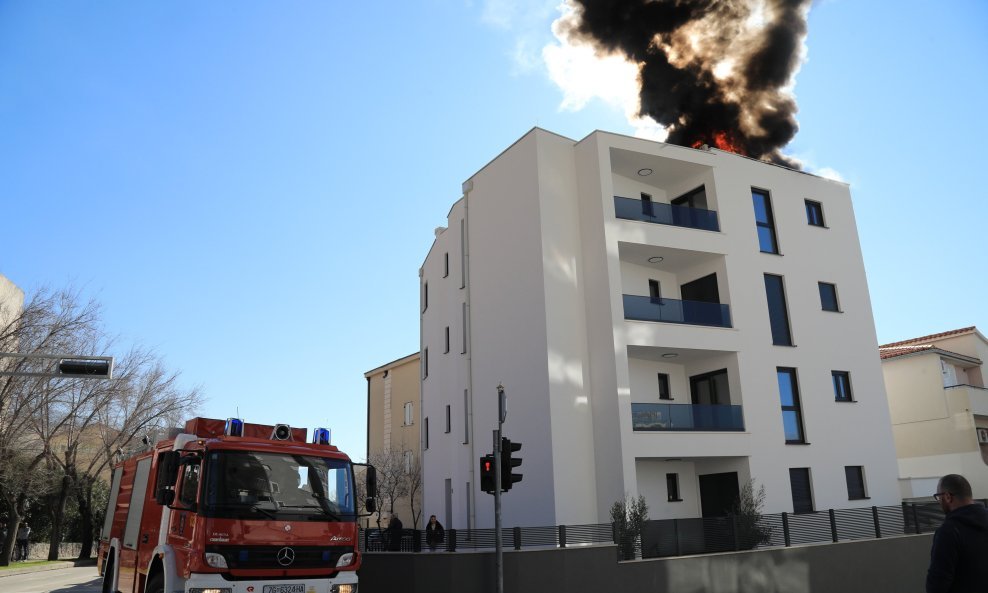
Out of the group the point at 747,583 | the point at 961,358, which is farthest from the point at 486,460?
the point at 961,358

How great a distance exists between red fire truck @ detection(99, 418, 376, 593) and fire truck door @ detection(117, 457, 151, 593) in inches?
22.5

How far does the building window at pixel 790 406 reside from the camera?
21.7 metres

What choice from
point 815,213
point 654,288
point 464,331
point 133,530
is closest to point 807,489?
point 654,288

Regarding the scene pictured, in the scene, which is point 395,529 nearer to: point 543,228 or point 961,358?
point 543,228

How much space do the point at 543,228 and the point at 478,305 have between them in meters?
4.19

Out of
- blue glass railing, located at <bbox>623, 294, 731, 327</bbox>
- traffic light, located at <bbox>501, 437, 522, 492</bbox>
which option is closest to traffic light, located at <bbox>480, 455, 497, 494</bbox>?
traffic light, located at <bbox>501, 437, 522, 492</bbox>

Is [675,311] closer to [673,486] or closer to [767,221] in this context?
[673,486]

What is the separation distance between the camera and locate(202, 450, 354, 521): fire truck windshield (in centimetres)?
898

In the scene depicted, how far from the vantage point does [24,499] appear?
1294 inches

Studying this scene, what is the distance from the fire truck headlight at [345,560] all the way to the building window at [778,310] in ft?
55.6

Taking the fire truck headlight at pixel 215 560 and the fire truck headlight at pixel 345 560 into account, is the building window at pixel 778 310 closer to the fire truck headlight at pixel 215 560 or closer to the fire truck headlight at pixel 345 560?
the fire truck headlight at pixel 345 560

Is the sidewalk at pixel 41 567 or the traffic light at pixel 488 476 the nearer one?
the traffic light at pixel 488 476

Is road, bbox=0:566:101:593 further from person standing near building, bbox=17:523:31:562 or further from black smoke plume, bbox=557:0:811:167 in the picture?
black smoke plume, bbox=557:0:811:167

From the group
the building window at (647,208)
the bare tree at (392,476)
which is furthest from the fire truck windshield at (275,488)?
the bare tree at (392,476)
